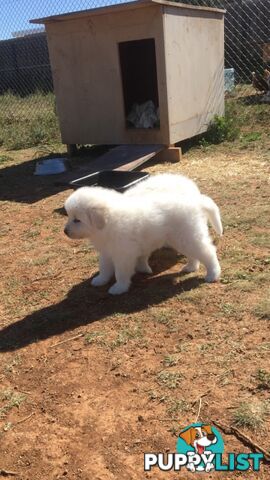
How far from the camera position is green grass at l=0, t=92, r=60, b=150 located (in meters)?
10.1

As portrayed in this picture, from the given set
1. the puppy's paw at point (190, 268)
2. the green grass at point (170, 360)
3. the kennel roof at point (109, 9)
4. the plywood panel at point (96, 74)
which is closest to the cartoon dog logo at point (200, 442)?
the green grass at point (170, 360)

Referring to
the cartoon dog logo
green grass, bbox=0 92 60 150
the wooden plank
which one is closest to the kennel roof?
the wooden plank

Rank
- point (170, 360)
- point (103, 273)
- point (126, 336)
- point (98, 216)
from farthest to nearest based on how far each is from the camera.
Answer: point (103, 273)
point (98, 216)
point (126, 336)
point (170, 360)

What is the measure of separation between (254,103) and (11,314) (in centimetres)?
879

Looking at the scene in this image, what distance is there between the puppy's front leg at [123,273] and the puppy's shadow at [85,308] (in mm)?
48

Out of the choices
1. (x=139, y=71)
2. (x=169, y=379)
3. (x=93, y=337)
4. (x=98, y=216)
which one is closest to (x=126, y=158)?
(x=139, y=71)

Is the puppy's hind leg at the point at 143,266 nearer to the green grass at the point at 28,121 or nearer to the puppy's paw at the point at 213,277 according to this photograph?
the puppy's paw at the point at 213,277

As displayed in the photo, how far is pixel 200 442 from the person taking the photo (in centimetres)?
217

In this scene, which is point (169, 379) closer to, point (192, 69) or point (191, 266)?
point (191, 266)

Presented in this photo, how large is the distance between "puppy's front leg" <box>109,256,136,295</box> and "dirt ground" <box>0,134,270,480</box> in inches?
3.0

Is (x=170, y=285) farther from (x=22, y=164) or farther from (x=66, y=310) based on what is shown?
(x=22, y=164)

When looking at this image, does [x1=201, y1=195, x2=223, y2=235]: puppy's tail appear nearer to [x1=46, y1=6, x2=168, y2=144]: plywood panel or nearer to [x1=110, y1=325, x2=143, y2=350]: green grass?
[x1=110, y1=325, x2=143, y2=350]: green grass

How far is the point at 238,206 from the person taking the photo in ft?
16.9

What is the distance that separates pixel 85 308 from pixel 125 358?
72 centimetres
